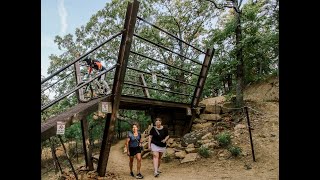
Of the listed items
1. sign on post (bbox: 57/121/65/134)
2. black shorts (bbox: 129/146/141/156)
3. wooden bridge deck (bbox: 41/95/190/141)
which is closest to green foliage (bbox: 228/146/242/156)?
wooden bridge deck (bbox: 41/95/190/141)

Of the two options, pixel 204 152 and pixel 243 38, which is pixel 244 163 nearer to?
pixel 204 152

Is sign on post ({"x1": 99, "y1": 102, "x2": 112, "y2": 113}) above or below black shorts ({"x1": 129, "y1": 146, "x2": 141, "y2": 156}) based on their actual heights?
above

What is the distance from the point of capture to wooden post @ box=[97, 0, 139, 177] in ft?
20.7

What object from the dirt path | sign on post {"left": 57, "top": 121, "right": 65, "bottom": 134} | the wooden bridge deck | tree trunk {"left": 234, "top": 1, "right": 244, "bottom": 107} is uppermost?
tree trunk {"left": 234, "top": 1, "right": 244, "bottom": 107}

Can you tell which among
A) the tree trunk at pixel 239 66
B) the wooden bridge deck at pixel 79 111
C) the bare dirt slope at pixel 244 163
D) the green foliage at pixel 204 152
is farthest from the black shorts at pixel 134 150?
the tree trunk at pixel 239 66

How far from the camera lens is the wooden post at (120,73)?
6297mm

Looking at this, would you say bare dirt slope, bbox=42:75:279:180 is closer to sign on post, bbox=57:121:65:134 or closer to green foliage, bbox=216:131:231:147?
green foliage, bbox=216:131:231:147

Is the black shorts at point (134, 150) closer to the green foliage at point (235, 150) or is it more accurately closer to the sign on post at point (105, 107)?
the sign on post at point (105, 107)

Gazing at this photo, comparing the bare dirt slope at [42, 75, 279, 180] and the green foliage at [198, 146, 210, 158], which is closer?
the bare dirt slope at [42, 75, 279, 180]

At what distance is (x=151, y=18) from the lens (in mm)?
17688

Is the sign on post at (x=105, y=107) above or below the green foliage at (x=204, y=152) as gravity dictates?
above
